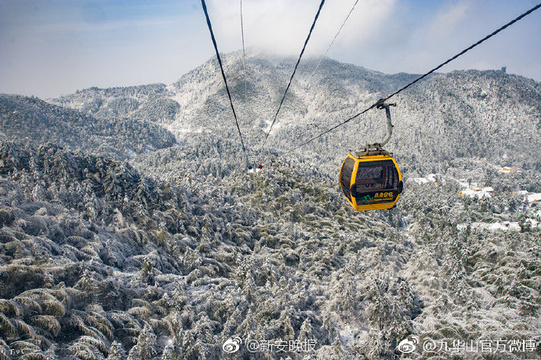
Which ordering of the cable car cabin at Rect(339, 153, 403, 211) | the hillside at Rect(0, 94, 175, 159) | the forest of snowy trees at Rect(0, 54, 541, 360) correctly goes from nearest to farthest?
1. the cable car cabin at Rect(339, 153, 403, 211)
2. the forest of snowy trees at Rect(0, 54, 541, 360)
3. the hillside at Rect(0, 94, 175, 159)

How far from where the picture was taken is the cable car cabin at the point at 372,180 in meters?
12.4

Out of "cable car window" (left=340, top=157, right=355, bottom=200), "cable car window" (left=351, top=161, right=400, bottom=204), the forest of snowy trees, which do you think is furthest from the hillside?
"cable car window" (left=351, top=161, right=400, bottom=204)

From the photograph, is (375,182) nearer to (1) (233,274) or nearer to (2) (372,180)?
(2) (372,180)

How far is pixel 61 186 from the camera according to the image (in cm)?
3222

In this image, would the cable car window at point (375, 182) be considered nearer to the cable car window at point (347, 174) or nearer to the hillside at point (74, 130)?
the cable car window at point (347, 174)

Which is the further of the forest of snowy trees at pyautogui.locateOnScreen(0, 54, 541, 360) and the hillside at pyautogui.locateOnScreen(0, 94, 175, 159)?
the hillside at pyautogui.locateOnScreen(0, 94, 175, 159)

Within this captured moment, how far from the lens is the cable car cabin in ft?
40.7

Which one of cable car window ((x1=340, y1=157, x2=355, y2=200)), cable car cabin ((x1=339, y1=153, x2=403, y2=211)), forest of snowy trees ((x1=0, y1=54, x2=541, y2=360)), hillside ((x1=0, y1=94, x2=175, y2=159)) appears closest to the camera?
cable car cabin ((x1=339, y1=153, x2=403, y2=211))

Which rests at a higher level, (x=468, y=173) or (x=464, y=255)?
(x=468, y=173)

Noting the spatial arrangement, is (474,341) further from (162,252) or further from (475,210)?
(475,210)

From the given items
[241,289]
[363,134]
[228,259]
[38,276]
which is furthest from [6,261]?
[363,134]

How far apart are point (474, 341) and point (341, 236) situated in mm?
29055

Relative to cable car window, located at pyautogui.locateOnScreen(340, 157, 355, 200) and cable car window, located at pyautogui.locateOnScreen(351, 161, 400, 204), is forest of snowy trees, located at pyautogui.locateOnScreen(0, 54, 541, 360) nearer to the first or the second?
cable car window, located at pyautogui.locateOnScreen(340, 157, 355, 200)

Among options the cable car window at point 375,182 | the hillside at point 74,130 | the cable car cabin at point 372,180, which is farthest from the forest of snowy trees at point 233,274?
the hillside at point 74,130
